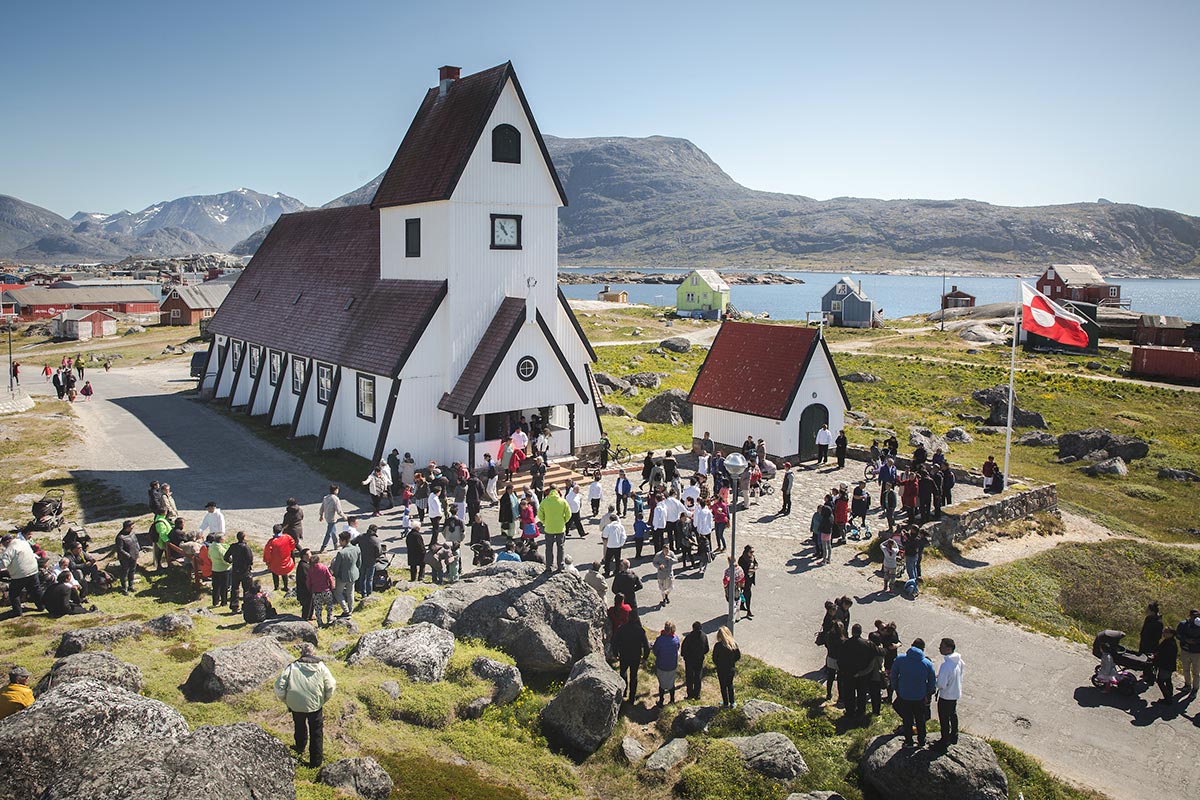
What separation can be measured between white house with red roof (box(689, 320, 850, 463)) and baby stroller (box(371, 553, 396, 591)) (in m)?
18.8

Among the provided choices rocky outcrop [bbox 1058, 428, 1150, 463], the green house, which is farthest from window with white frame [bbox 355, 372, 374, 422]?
the green house

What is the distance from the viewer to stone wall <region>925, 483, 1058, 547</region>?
26.3 metres

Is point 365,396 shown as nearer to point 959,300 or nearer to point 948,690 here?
point 948,690

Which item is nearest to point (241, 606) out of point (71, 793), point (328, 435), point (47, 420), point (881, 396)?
point (71, 793)

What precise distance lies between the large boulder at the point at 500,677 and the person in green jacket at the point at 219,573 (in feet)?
22.4

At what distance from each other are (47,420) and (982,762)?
42.4 m

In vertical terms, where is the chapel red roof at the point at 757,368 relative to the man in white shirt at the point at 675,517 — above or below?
above

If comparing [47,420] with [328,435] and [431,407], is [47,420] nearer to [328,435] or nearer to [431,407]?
[328,435]

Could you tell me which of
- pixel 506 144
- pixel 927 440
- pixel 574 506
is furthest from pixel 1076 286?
pixel 574 506

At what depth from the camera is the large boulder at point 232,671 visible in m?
13.5

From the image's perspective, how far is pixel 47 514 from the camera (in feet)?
82.6

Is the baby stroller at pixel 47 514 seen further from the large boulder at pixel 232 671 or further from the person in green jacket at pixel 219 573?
the large boulder at pixel 232 671

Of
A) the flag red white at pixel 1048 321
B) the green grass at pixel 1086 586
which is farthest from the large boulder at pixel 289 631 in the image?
the flag red white at pixel 1048 321

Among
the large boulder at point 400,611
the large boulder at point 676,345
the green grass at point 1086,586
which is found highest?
the large boulder at point 676,345
